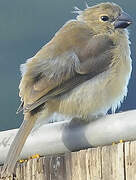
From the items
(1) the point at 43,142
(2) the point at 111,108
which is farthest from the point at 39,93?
(1) the point at 43,142

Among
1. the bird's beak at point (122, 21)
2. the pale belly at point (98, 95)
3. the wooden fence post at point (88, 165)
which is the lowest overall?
the wooden fence post at point (88, 165)

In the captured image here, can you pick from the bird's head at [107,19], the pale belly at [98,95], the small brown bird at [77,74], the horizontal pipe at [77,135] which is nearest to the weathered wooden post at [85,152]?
the horizontal pipe at [77,135]

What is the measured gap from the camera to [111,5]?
4109 mm

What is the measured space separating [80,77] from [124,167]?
5.47ft

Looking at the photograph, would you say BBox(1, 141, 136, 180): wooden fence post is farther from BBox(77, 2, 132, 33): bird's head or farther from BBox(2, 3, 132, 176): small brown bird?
BBox(77, 2, 132, 33): bird's head

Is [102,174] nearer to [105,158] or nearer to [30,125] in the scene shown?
[105,158]

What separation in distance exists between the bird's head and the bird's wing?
23cm

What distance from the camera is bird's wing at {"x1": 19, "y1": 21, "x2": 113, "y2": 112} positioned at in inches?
133

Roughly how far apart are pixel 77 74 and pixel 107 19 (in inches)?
30.5

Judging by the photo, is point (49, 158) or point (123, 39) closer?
point (49, 158)

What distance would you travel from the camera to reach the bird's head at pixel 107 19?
405 centimetres

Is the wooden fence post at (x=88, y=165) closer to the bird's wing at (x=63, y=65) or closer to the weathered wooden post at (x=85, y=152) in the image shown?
the weathered wooden post at (x=85, y=152)

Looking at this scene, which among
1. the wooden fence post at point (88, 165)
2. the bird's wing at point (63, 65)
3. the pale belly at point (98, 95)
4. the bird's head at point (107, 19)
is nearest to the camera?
the wooden fence post at point (88, 165)

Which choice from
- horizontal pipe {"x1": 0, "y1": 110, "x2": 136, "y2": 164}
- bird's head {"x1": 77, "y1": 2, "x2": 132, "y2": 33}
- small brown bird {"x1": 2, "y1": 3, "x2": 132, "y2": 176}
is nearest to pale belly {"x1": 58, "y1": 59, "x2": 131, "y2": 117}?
small brown bird {"x1": 2, "y1": 3, "x2": 132, "y2": 176}
